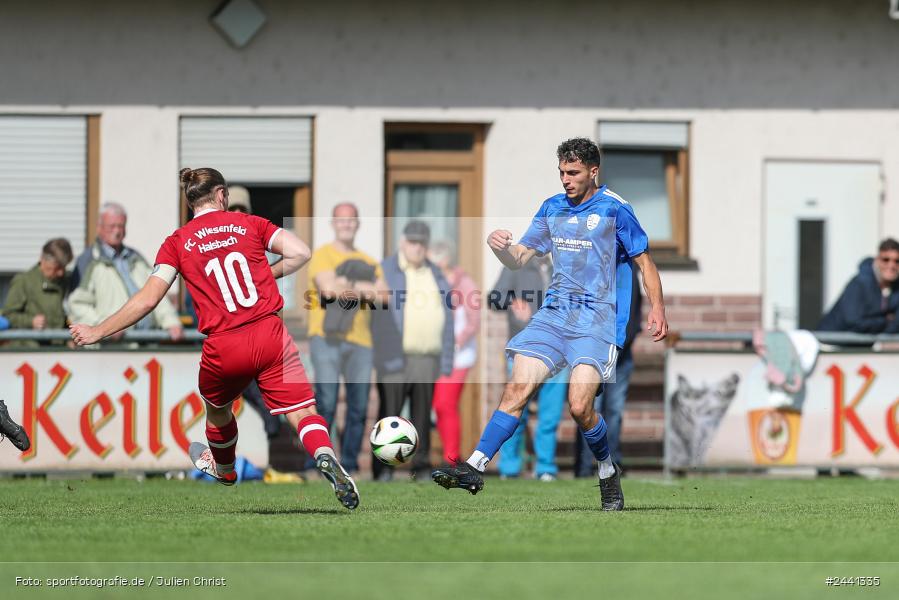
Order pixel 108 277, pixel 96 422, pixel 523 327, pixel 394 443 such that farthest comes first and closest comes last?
pixel 523 327, pixel 108 277, pixel 96 422, pixel 394 443

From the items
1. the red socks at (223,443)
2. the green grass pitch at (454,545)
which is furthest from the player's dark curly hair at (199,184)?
the green grass pitch at (454,545)

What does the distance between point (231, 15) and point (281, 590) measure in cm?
1189

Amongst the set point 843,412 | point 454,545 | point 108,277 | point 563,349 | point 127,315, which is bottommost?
point 454,545

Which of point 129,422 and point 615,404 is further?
point 615,404

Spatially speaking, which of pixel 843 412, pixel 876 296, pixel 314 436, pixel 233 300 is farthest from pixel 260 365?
pixel 876 296

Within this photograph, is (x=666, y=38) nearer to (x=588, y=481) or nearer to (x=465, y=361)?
(x=465, y=361)

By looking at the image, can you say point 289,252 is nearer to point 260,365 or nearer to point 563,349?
point 260,365

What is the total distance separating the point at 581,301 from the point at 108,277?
591 centimetres

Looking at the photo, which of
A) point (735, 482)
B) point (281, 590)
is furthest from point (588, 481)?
point (281, 590)

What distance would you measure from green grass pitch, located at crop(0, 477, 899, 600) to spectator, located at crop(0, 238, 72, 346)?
10.2 feet

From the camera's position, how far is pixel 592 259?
9.93 meters

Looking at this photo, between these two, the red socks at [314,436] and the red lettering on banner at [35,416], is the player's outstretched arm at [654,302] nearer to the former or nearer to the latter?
the red socks at [314,436]

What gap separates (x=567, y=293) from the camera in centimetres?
998

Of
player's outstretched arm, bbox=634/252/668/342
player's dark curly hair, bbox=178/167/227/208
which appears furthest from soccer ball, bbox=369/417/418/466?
player's dark curly hair, bbox=178/167/227/208
